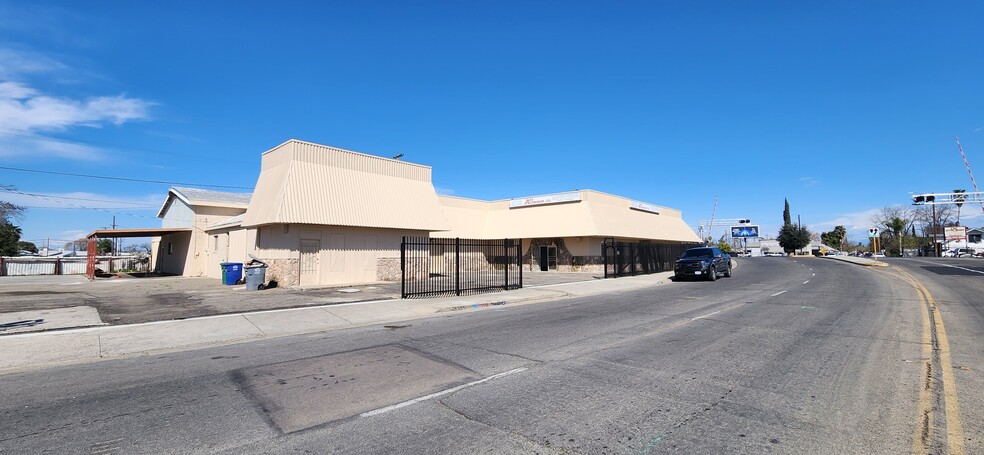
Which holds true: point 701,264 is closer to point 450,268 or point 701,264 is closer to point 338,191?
point 450,268

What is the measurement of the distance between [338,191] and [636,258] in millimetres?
19068

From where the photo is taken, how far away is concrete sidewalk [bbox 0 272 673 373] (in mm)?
7969

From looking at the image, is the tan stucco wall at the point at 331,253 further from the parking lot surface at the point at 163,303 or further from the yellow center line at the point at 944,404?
the yellow center line at the point at 944,404

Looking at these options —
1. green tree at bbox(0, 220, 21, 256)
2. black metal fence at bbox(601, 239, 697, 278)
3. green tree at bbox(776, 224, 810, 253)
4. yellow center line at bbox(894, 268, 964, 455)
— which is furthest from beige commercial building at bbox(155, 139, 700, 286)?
green tree at bbox(776, 224, 810, 253)

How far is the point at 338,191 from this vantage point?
2216 centimetres

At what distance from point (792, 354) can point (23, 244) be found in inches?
4190

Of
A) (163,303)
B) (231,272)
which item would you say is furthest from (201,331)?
(231,272)

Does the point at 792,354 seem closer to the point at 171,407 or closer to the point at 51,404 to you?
the point at 171,407

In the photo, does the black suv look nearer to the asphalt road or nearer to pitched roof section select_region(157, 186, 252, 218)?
the asphalt road

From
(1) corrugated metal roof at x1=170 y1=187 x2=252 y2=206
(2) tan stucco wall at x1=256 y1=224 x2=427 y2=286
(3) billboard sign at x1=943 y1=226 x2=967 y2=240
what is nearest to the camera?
(2) tan stucco wall at x1=256 y1=224 x2=427 y2=286

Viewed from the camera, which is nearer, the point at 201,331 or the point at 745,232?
the point at 201,331

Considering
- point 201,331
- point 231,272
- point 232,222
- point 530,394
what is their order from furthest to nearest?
point 232,222, point 231,272, point 201,331, point 530,394

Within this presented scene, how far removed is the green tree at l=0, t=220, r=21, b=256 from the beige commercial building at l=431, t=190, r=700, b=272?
1987 inches

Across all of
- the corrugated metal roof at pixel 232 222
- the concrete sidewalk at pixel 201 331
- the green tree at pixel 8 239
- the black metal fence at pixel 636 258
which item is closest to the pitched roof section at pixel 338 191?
the corrugated metal roof at pixel 232 222
